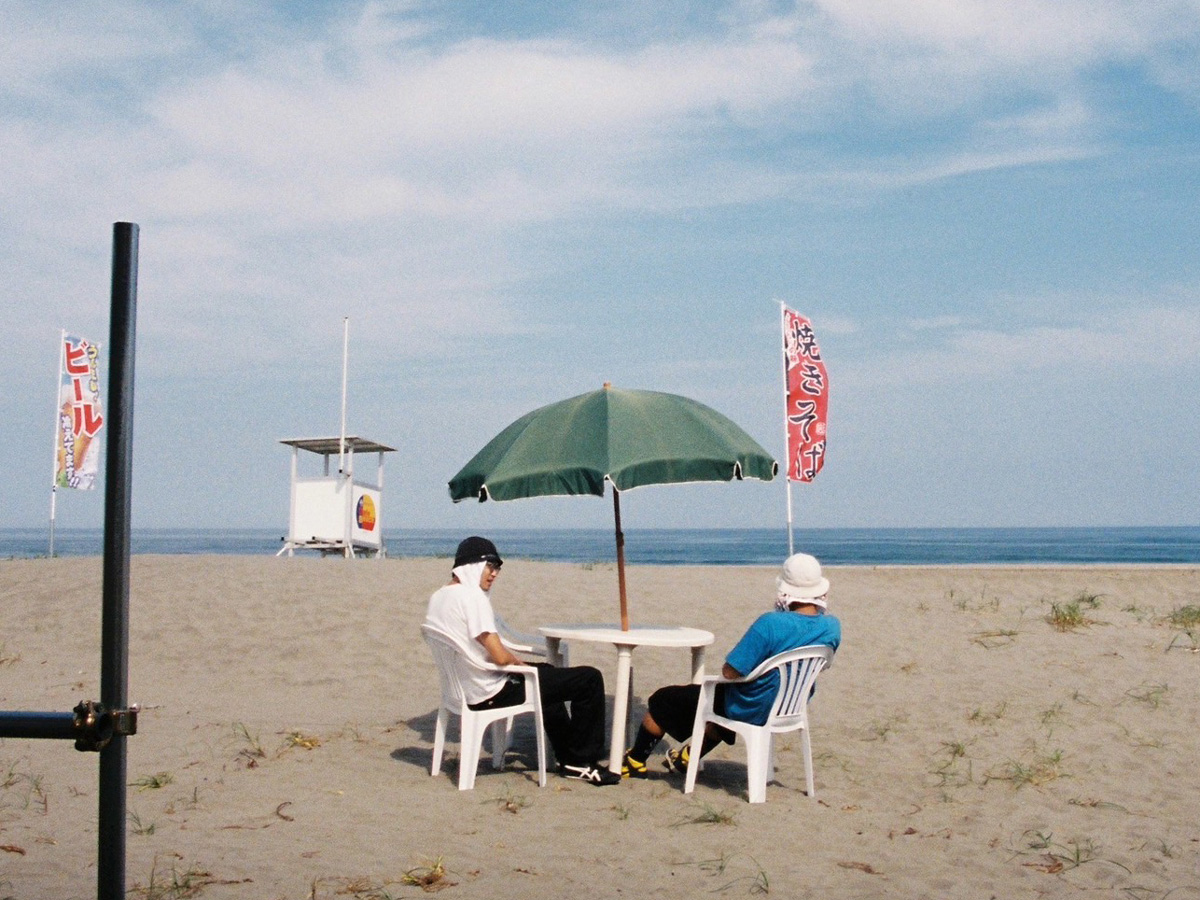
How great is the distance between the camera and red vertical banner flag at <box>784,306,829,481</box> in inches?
587

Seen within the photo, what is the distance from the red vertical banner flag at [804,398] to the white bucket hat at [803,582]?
9.17 meters

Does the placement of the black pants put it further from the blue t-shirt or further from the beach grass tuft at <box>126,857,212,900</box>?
the beach grass tuft at <box>126,857,212,900</box>

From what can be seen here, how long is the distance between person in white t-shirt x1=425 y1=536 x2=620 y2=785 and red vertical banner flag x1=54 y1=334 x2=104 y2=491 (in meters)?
14.4

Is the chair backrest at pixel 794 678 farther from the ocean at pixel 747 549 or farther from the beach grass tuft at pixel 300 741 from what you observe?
the ocean at pixel 747 549

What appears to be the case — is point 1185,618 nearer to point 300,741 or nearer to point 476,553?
point 476,553

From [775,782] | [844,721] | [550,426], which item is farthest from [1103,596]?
[550,426]

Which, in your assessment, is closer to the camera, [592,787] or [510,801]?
[510,801]

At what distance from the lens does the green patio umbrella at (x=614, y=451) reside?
5691 mm

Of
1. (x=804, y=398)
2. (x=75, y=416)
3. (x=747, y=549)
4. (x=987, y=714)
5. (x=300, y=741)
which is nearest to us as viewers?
(x=300, y=741)

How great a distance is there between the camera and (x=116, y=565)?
1.68 metres

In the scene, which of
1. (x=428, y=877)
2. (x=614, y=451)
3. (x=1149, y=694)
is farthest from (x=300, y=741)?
(x=1149, y=694)

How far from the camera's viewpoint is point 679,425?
5953mm

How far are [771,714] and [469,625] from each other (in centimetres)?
154

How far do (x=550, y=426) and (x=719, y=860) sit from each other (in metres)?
2.44
